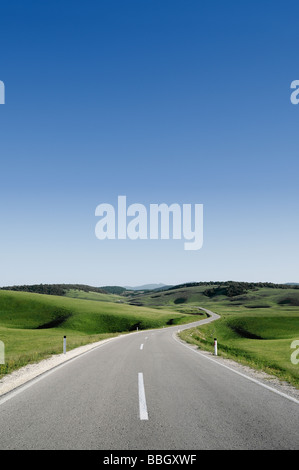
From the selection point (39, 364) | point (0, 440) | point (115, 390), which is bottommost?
point (39, 364)

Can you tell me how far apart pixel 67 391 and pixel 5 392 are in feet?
5.58

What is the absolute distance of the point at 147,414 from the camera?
6.57 meters

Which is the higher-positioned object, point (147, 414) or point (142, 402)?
point (147, 414)

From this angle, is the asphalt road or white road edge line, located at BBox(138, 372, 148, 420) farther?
white road edge line, located at BBox(138, 372, 148, 420)

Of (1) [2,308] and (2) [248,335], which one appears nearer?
(2) [248,335]

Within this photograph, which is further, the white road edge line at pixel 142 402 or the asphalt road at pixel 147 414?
the white road edge line at pixel 142 402

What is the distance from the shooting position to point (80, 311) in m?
78.9

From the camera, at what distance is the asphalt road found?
5.12 metres

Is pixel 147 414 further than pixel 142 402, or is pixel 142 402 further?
pixel 142 402

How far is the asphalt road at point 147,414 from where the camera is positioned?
5117mm

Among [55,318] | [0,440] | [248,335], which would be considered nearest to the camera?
[0,440]

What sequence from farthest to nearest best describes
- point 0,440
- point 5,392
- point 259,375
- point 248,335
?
Answer: point 248,335 → point 259,375 → point 5,392 → point 0,440
